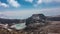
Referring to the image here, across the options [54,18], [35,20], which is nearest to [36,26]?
[35,20]

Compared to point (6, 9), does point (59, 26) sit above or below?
below

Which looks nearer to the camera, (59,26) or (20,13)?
(59,26)

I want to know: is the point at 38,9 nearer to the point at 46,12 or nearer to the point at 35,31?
the point at 46,12

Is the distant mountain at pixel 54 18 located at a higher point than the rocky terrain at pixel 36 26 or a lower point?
higher

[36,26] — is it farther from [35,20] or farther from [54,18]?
[54,18]

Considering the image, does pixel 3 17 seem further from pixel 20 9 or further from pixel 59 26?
pixel 59 26

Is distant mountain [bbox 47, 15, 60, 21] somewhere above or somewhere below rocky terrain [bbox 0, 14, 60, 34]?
above

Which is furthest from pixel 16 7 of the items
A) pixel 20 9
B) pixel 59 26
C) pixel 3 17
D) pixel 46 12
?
pixel 59 26

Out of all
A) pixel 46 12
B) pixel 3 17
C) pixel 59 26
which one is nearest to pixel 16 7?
pixel 3 17

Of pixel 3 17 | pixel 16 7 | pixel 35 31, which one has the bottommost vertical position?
pixel 35 31
